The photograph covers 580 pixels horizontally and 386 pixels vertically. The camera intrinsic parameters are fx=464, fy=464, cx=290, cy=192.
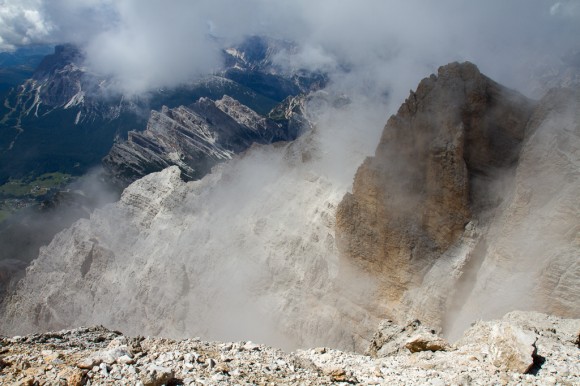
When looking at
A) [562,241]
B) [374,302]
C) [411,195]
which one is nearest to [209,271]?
[374,302]

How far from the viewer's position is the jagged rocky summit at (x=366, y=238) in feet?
98.1

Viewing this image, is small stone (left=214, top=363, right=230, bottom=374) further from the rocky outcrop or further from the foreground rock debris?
the rocky outcrop

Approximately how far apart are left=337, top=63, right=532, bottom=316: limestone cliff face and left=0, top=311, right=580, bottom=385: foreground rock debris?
48.2 ft

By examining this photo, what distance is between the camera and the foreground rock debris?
14844 millimetres

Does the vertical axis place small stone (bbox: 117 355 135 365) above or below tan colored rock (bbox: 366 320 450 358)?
below

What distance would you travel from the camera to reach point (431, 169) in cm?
3550

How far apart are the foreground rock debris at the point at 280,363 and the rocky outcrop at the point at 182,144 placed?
5167 cm

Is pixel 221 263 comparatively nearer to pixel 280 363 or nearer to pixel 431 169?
pixel 431 169

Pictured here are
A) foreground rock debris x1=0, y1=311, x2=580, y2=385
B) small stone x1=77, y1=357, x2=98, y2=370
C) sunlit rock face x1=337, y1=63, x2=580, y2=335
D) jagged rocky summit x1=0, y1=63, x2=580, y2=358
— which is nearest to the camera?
small stone x1=77, y1=357, x2=98, y2=370

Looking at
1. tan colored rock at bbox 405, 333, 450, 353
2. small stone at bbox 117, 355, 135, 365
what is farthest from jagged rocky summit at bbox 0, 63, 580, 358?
small stone at bbox 117, 355, 135, 365

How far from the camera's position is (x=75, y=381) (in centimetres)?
1395

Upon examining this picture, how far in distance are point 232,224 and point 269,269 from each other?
8902mm

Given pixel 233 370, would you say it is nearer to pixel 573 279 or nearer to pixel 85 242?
pixel 573 279

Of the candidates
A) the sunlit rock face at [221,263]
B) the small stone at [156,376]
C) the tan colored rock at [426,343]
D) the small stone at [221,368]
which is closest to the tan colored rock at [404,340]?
the tan colored rock at [426,343]
